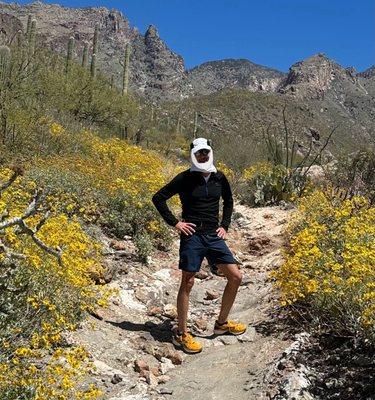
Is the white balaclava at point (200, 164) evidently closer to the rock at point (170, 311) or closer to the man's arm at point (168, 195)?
the man's arm at point (168, 195)

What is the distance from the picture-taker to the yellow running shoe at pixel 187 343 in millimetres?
4199

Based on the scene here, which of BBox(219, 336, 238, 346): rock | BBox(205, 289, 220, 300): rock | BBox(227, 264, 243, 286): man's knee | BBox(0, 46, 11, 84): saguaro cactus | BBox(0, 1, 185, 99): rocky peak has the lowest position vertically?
BBox(219, 336, 238, 346): rock

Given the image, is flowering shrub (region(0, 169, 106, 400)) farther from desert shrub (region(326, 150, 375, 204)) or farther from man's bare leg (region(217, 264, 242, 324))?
desert shrub (region(326, 150, 375, 204))

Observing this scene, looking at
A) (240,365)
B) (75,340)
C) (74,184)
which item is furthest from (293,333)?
(74,184)

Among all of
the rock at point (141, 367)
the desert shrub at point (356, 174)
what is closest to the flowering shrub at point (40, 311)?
the rock at point (141, 367)

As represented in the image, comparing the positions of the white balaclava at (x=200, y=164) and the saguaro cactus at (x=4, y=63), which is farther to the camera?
the saguaro cactus at (x=4, y=63)

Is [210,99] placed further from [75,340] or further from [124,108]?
[75,340]

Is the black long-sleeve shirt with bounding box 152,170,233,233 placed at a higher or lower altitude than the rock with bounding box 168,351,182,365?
higher

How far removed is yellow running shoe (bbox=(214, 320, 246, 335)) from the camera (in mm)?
4434

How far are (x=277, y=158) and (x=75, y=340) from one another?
932 cm

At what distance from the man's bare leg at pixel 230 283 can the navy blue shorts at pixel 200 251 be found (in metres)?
0.05

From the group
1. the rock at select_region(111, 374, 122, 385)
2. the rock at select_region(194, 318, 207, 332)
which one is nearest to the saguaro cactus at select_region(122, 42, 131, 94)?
the rock at select_region(194, 318, 207, 332)

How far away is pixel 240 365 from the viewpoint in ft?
12.9

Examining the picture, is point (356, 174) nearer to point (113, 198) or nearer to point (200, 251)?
point (113, 198)
